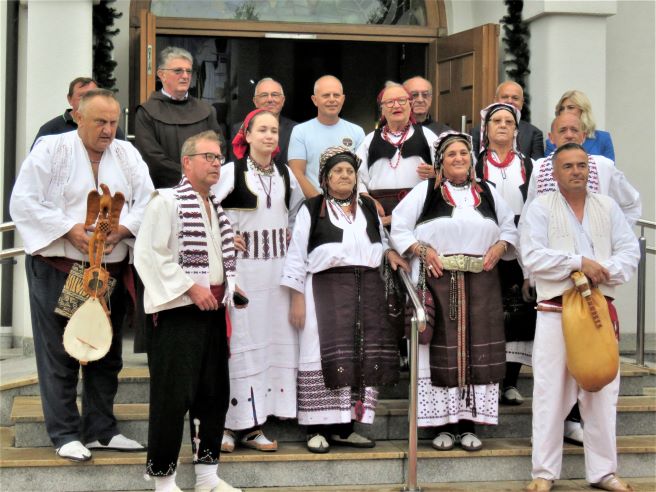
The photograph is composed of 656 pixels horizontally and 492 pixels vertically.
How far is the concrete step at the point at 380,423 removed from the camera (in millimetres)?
6117

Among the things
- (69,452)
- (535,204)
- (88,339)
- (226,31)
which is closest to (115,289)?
(88,339)

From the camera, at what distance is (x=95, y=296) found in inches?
219

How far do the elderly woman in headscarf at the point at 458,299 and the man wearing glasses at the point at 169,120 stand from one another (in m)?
1.49

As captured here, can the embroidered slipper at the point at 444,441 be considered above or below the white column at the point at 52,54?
below

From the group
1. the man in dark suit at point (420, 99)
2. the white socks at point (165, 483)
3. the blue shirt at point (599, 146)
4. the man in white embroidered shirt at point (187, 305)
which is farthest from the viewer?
the man in dark suit at point (420, 99)

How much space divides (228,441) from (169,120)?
2112 millimetres

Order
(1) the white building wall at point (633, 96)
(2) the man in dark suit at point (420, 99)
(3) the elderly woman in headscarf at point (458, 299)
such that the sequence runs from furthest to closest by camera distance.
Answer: (1) the white building wall at point (633, 96) → (2) the man in dark suit at point (420, 99) → (3) the elderly woman in headscarf at point (458, 299)

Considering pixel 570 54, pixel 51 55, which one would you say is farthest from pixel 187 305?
pixel 570 54

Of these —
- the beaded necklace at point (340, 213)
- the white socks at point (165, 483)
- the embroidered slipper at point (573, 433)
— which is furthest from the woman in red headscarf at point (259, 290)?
the embroidered slipper at point (573, 433)

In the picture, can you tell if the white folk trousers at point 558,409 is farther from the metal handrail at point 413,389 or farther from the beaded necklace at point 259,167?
the beaded necklace at point 259,167

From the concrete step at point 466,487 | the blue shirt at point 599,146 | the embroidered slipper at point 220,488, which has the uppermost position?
the blue shirt at point 599,146

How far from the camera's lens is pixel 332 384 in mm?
6117

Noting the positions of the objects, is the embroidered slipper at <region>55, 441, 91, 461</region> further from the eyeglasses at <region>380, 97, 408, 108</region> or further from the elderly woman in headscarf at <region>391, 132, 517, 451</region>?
the eyeglasses at <region>380, 97, 408, 108</region>

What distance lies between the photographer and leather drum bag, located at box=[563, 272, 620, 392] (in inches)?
228
